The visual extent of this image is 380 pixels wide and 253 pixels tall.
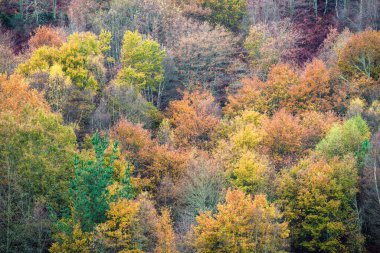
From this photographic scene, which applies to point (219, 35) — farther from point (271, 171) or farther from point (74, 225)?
point (74, 225)

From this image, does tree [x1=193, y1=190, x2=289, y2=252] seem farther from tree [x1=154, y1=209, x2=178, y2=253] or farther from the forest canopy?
tree [x1=154, y1=209, x2=178, y2=253]

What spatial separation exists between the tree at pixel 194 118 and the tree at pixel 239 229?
16.4 meters

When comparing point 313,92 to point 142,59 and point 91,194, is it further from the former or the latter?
point 91,194

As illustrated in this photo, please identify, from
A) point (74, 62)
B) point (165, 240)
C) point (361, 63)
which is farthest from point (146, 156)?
point (361, 63)

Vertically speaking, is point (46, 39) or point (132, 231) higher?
point (46, 39)

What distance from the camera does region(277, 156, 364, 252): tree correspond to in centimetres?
4697

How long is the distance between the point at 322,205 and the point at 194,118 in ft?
57.5

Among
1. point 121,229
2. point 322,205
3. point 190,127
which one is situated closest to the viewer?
point 121,229

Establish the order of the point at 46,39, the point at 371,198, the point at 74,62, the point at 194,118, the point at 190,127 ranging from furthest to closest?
the point at 46,39 → the point at 194,118 → the point at 190,127 → the point at 74,62 → the point at 371,198

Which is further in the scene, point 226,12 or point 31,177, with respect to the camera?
point 226,12

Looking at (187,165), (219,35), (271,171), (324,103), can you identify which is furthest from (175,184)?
(219,35)

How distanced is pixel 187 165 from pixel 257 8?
130ft

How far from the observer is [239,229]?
1563 inches

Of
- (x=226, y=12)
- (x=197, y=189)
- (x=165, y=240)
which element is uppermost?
(x=226, y=12)
